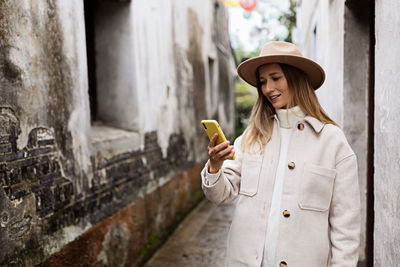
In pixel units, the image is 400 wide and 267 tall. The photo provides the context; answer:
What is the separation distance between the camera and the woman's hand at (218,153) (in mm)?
1602

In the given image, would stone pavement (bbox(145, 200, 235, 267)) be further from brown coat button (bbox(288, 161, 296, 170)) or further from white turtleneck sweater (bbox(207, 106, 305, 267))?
brown coat button (bbox(288, 161, 296, 170))

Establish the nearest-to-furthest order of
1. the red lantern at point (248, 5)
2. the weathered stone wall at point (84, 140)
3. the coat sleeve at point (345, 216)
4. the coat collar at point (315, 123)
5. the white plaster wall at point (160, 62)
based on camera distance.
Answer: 1. the coat sleeve at point (345, 216)
2. the coat collar at point (315, 123)
3. the weathered stone wall at point (84, 140)
4. the white plaster wall at point (160, 62)
5. the red lantern at point (248, 5)

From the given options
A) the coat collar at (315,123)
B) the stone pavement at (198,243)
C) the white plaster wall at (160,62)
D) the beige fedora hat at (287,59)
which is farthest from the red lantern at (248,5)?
the coat collar at (315,123)

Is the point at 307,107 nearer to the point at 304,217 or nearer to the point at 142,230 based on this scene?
the point at 304,217

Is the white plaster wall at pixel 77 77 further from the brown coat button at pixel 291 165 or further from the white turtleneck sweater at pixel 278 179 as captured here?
the brown coat button at pixel 291 165

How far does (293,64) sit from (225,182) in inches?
27.0

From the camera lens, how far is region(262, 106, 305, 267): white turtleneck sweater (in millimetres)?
1615

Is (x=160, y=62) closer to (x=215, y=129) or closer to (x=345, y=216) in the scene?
(x=215, y=129)

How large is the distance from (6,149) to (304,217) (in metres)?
1.68

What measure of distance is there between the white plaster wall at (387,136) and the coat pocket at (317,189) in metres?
0.32

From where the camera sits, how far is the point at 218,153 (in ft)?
5.29

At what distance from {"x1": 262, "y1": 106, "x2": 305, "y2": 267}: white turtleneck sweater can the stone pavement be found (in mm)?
2525

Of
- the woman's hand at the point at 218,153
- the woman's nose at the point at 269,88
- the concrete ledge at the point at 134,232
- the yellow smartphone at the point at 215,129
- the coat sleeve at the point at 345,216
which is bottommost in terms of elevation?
the concrete ledge at the point at 134,232

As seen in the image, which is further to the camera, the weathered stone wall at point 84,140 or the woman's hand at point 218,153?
the weathered stone wall at point 84,140
